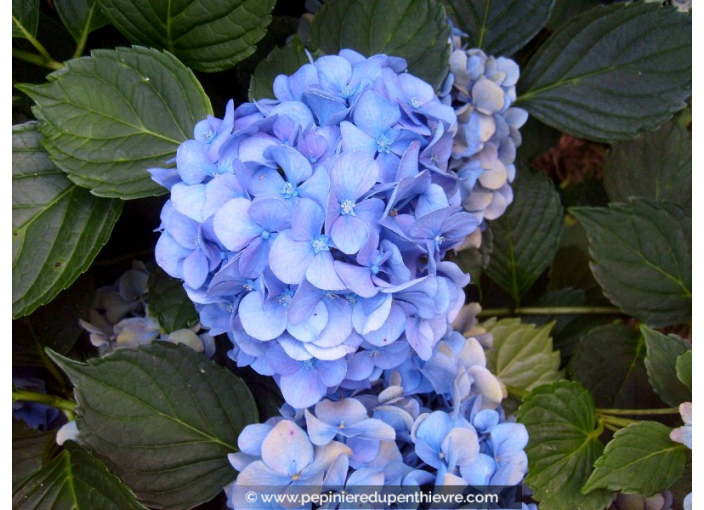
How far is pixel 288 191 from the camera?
788mm

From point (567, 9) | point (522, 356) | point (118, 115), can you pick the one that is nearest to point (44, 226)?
point (118, 115)

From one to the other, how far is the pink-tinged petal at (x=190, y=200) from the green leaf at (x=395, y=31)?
400 mm

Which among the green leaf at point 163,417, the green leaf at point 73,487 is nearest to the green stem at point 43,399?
the green leaf at point 73,487

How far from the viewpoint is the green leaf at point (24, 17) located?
1.01 metres

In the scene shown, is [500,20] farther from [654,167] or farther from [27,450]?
[27,450]

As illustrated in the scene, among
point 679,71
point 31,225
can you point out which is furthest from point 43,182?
point 679,71

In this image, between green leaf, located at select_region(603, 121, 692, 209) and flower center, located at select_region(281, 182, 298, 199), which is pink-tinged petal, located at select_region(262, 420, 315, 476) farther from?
green leaf, located at select_region(603, 121, 692, 209)

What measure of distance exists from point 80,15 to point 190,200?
472 mm

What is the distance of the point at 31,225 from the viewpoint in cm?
99

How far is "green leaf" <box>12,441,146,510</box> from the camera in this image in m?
1.00

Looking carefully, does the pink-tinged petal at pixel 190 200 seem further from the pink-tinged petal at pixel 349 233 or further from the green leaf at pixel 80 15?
the green leaf at pixel 80 15

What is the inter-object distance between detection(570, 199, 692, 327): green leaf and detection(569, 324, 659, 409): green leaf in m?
0.08

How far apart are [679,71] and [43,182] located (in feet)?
3.72

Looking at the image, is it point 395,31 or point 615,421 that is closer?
point 395,31
